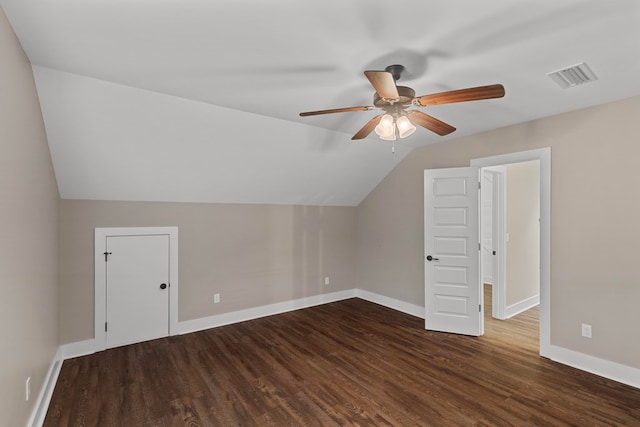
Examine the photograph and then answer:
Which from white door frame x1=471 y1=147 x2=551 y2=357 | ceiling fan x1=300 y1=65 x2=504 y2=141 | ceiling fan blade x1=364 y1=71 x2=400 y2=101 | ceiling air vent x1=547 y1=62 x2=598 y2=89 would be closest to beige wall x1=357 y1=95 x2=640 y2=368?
white door frame x1=471 y1=147 x2=551 y2=357

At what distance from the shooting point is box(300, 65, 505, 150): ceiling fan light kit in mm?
1727

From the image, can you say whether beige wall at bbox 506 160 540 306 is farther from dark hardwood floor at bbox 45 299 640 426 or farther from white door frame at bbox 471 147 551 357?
white door frame at bbox 471 147 551 357

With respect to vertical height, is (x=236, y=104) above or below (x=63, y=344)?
above

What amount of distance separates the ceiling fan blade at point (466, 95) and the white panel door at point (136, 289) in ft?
11.1

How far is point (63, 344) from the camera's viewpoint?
10.5 feet

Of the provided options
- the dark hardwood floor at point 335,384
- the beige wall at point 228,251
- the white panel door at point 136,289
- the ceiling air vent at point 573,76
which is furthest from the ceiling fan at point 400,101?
the white panel door at point 136,289

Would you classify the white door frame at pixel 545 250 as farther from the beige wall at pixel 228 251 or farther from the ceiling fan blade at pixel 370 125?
the beige wall at pixel 228 251

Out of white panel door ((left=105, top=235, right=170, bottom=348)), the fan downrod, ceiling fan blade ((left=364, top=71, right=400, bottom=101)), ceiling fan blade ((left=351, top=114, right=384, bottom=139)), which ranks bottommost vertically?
white panel door ((left=105, top=235, right=170, bottom=348))

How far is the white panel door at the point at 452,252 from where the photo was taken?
375 centimetres

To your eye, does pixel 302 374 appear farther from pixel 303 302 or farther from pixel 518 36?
pixel 518 36

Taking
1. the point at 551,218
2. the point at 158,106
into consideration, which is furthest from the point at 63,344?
the point at 551,218

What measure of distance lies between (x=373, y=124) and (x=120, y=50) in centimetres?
178

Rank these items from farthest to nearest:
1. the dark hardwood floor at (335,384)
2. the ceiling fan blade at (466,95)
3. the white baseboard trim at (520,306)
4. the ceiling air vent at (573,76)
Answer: the white baseboard trim at (520,306)
the dark hardwood floor at (335,384)
the ceiling air vent at (573,76)
the ceiling fan blade at (466,95)

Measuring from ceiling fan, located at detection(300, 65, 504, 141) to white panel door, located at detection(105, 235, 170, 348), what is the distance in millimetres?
2741
